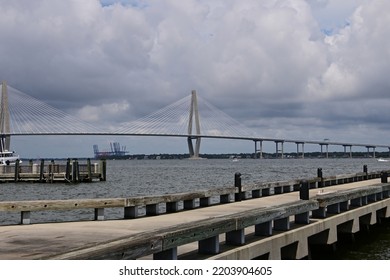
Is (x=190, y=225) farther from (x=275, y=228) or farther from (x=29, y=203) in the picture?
(x=29, y=203)

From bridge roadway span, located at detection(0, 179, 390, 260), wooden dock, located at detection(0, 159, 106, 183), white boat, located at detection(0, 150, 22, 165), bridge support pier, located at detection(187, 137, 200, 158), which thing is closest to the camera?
bridge roadway span, located at detection(0, 179, 390, 260)

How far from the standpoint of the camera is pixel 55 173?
2211 inches

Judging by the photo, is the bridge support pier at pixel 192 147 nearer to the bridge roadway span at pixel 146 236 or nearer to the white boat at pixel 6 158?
the white boat at pixel 6 158

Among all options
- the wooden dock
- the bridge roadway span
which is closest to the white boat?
the wooden dock

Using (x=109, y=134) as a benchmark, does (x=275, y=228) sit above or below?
below

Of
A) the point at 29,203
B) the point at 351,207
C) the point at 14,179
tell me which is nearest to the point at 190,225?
the point at 29,203

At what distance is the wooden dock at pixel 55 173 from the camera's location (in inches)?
2191

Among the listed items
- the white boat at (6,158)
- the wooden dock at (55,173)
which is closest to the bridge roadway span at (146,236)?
the wooden dock at (55,173)

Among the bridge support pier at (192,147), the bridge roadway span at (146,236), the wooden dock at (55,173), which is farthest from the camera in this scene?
the bridge support pier at (192,147)

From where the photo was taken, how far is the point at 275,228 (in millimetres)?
11484

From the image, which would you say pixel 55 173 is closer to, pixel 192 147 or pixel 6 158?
pixel 6 158

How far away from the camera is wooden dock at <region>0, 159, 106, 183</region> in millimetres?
55656

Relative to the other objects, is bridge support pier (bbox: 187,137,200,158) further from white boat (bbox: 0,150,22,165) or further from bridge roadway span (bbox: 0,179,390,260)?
bridge roadway span (bbox: 0,179,390,260)
